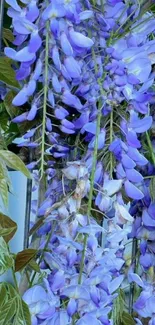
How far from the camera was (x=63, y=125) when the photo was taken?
573 millimetres

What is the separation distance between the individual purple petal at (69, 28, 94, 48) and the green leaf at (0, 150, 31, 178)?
0.36 ft

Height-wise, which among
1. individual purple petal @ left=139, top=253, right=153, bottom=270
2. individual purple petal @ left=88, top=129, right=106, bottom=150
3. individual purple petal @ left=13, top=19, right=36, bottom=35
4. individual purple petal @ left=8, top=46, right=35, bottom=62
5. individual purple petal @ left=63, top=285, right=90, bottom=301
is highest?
individual purple petal @ left=13, top=19, right=36, bottom=35

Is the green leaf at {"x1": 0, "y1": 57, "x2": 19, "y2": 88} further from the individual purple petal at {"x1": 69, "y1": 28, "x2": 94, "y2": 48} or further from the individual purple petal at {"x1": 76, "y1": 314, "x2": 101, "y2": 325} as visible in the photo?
the individual purple petal at {"x1": 76, "y1": 314, "x2": 101, "y2": 325}

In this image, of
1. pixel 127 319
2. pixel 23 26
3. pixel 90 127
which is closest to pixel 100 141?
pixel 90 127

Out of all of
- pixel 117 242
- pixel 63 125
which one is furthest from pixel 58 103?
pixel 117 242

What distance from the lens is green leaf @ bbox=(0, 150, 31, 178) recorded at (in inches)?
20.2

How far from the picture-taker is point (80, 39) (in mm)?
546

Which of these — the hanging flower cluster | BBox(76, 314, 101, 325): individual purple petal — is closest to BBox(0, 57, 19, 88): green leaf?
the hanging flower cluster

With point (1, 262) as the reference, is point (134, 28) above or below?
above

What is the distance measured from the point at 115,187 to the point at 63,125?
71 millimetres

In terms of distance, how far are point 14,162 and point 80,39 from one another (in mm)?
118

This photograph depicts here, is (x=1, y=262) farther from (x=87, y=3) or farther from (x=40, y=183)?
(x=87, y=3)

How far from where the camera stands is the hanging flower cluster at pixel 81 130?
0.54 meters

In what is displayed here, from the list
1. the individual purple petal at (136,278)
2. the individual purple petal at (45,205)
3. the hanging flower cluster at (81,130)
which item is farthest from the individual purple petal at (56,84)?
the individual purple petal at (136,278)
